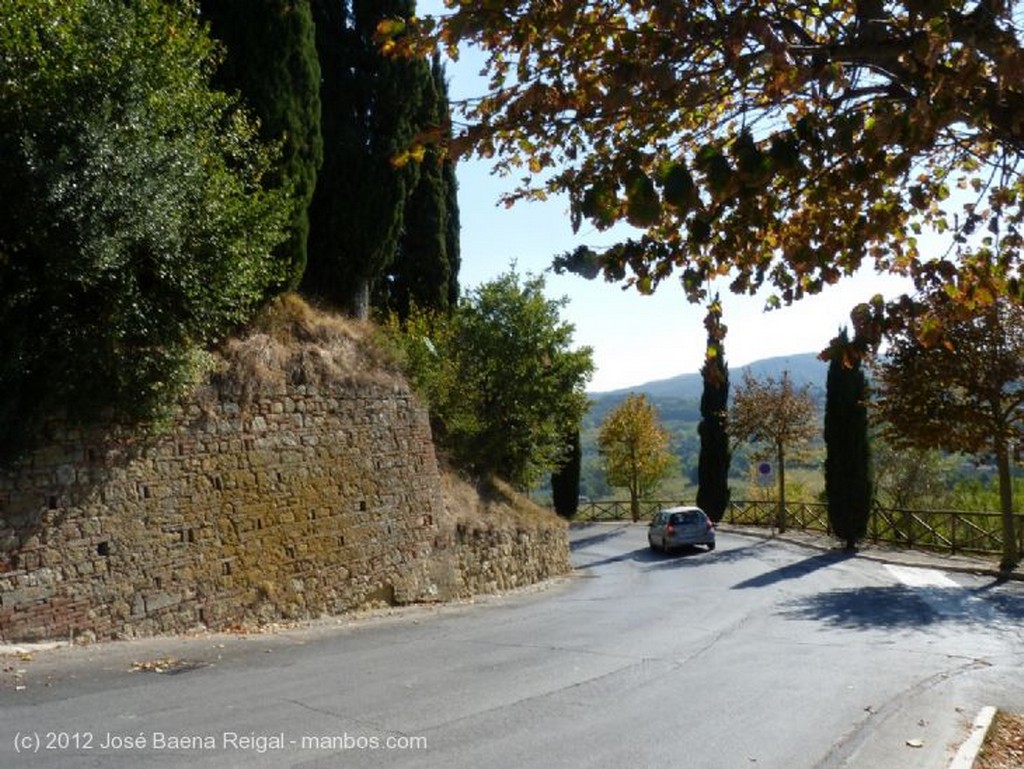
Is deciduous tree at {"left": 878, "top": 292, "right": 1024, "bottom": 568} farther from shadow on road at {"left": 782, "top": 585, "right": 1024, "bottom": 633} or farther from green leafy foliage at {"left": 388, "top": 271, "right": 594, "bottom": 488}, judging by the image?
green leafy foliage at {"left": 388, "top": 271, "right": 594, "bottom": 488}

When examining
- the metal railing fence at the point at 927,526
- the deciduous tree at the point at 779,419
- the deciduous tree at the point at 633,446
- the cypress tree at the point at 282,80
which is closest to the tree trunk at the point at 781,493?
the deciduous tree at the point at 779,419

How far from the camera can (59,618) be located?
879 centimetres

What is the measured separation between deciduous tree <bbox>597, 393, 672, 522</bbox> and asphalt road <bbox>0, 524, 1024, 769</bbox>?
102 ft

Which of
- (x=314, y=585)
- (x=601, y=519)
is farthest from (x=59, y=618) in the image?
(x=601, y=519)

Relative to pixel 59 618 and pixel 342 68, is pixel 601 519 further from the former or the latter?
pixel 59 618

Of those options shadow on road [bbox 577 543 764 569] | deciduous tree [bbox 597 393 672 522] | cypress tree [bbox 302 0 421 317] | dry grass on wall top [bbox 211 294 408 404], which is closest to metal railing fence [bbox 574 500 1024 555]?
shadow on road [bbox 577 543 764 569]

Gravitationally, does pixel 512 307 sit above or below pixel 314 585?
above

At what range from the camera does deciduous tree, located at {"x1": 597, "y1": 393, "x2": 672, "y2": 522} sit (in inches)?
1769

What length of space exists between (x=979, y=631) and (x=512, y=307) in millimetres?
14647

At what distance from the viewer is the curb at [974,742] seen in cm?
585

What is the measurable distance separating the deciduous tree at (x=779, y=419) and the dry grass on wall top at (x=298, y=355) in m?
20.6

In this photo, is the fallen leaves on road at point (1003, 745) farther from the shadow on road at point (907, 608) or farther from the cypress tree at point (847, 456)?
the cypress tree at point (847, 456)

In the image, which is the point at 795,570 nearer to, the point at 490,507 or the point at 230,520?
the point at 490,507

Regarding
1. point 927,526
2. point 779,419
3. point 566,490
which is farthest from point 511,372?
point 566,490
